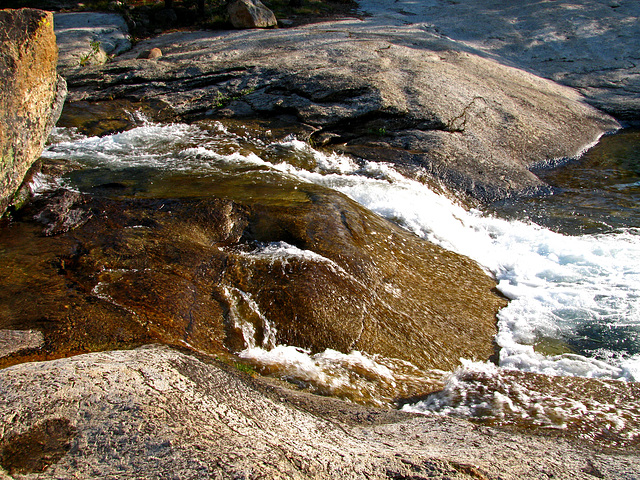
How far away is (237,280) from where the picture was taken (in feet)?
14.5

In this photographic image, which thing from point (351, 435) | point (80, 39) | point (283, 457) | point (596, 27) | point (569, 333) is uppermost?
point (596, 27)

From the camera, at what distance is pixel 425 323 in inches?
186

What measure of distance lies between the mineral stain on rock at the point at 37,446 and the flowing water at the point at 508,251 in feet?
5.41

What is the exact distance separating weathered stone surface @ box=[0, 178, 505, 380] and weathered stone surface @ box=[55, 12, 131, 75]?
7833 mm

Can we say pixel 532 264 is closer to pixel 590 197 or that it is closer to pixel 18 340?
pixel 590 197

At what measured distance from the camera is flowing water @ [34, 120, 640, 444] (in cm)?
373

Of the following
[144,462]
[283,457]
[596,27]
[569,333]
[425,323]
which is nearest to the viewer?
[144,462]

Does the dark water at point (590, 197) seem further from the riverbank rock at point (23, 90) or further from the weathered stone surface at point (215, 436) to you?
the riverbank rock at point (23, 90)

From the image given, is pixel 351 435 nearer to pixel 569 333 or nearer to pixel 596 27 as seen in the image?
pixel 569 333

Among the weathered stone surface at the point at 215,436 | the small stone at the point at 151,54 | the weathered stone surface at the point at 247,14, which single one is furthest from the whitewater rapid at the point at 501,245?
the weathered stone surface at the point at 247,14

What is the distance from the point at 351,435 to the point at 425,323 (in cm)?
233

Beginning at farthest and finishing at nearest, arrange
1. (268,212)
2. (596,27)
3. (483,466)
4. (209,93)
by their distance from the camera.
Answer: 1. (596,27)
2. (209,93)
3. (268,212)
4. (483,466)

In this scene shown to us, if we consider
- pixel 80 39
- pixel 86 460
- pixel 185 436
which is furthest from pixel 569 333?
pixel 80 39

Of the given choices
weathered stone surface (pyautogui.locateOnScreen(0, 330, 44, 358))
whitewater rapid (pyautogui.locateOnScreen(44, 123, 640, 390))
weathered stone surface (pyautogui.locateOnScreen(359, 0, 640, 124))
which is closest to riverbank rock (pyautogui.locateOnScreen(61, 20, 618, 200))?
whitewater rapid (pyautogui.locateOnScreen(44, 123, 640, 390))
